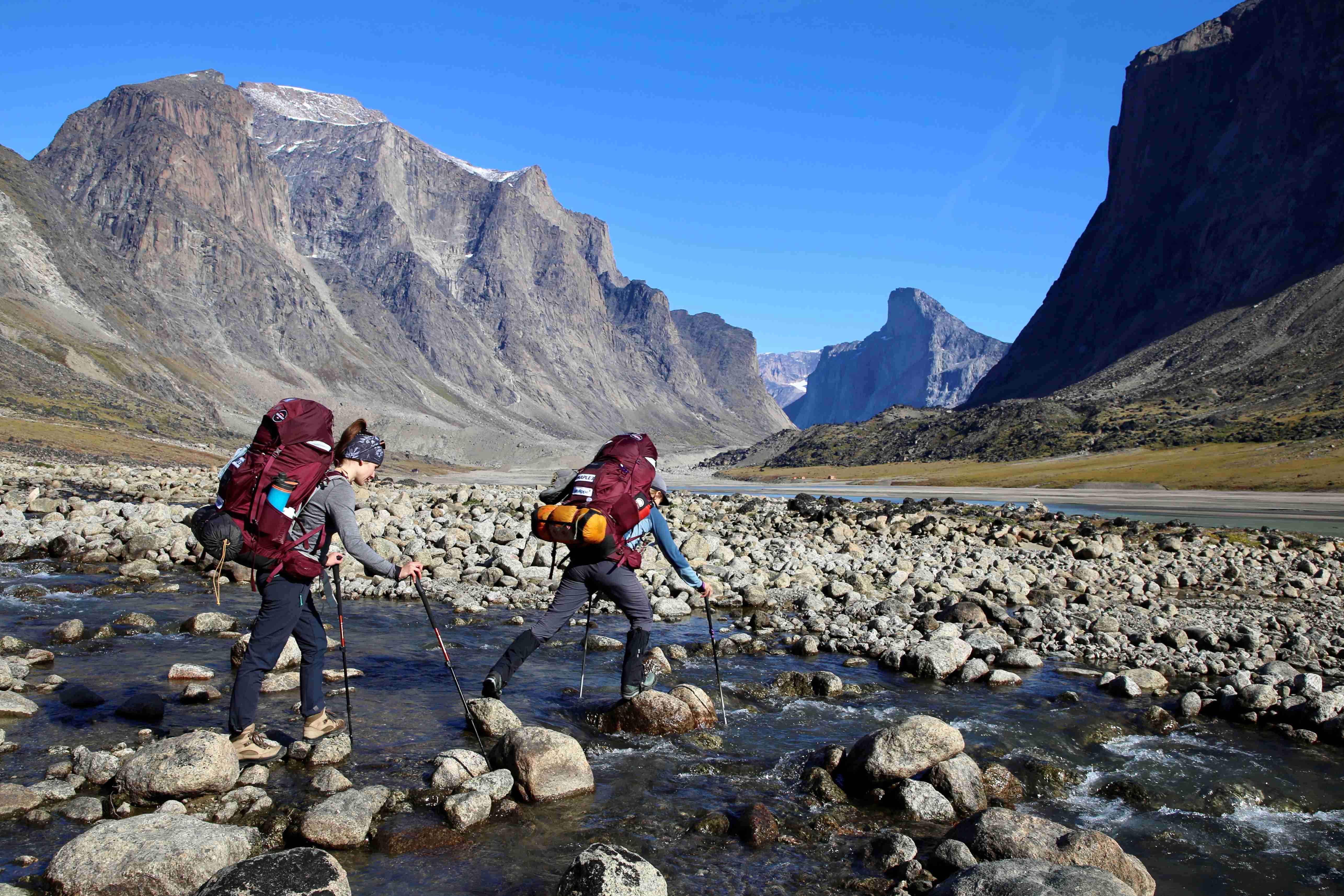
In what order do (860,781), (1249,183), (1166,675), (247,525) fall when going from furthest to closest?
(1249,183), (1166,675), (860,781), (247,525)

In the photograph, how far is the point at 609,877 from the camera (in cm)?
623

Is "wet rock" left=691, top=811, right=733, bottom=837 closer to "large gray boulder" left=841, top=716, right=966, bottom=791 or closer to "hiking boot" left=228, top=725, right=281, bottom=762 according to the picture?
"large gray boulder" left=841, top=716, right=966, bottom=791

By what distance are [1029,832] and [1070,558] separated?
23.0 meters

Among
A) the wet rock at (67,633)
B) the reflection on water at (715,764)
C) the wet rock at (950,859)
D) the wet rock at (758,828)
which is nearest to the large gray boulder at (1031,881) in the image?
the wet rock at (950,859)

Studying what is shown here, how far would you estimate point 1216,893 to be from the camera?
23.8ft

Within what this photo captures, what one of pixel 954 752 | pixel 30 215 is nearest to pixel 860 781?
pixel 954 752

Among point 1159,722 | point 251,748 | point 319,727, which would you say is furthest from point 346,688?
point 1159,722

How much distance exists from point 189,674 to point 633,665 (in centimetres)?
629

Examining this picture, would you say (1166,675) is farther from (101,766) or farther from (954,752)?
(101,766)

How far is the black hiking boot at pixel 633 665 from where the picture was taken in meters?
10.7

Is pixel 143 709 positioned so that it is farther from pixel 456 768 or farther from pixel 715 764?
pixel 715 764

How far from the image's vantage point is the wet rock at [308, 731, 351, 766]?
867cm

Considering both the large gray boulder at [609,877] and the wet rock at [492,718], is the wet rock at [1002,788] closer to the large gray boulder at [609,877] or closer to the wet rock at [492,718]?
the large gray boulder at [609,877]

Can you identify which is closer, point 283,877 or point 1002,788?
point 283,877
